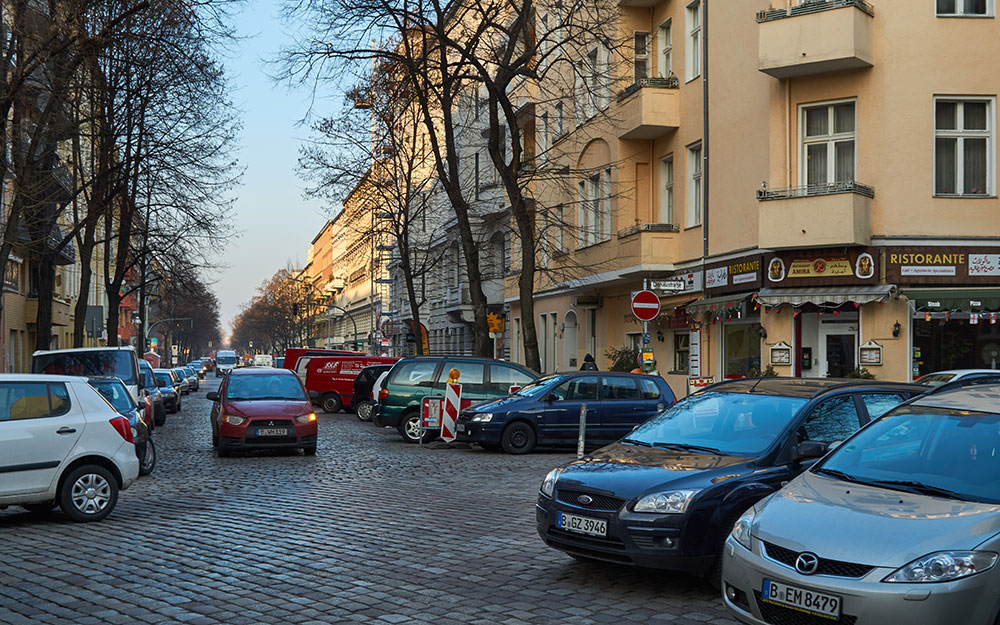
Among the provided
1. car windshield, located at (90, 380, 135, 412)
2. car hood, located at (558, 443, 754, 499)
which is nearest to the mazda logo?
car hood, located at (558, 443, 754, 499)

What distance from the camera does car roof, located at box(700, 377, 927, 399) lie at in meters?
8.83

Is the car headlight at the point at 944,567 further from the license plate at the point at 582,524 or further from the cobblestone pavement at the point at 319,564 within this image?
the license plate at the point at 582,524

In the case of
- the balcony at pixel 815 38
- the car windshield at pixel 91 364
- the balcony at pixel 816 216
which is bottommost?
the car windshield at pixel 91 364

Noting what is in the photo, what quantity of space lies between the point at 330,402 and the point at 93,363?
1602cm

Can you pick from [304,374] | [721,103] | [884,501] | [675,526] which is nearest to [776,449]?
[675,526]

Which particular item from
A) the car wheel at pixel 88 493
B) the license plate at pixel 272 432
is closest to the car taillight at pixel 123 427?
the car wheel at pixel 88 493

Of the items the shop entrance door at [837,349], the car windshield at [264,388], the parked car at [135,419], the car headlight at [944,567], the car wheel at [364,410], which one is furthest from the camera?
the car wheel at [364,410]

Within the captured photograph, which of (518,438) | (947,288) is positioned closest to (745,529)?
(518,438)

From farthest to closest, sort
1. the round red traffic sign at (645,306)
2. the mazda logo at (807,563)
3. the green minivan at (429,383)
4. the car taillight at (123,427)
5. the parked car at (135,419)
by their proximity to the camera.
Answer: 1. the green minivan at (429,383)
2. the round red traffic sign at (645,306)
3. the parked car at (135,419)
4. the car taillight at (123,427)
5. the mazda logo at (807,563)

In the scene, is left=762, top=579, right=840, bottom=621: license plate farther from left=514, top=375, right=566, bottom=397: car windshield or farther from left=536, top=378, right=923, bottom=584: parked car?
left=514, top=375, right=566, bottom=397: car windshield

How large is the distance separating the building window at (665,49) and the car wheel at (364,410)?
13216 millimetres

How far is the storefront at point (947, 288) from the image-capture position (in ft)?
72.7

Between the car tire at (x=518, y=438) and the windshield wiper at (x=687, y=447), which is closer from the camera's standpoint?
the windshield wiper at (x=687, y=447)

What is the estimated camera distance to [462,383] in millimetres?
22797
